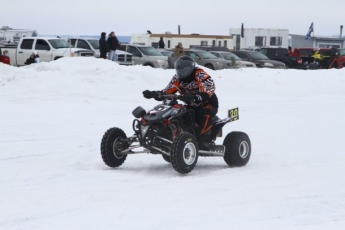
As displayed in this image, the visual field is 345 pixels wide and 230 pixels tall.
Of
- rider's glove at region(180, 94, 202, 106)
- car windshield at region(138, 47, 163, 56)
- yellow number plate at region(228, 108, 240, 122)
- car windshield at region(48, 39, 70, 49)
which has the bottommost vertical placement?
car windshield at region(138, 47, 163, 56)

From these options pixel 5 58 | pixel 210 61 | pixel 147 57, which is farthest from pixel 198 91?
pixel 210 61

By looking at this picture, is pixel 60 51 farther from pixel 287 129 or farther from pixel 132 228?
pixel 132 228

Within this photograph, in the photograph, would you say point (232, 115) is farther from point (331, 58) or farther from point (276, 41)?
point (276, 41)

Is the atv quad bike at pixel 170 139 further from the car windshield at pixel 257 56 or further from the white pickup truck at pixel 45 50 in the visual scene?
the car windshield at pixel 257 56

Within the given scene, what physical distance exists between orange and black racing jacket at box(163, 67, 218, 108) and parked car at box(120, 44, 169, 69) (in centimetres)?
1937

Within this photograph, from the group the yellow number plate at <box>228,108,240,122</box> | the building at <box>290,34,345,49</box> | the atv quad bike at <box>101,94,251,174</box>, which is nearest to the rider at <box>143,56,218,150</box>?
the atv quad bike at <box>101,94,251,174</box>

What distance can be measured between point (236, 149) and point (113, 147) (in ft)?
5.91

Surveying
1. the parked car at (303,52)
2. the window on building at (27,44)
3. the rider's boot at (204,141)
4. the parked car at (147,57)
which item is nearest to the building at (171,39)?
the parked car at (303,52)

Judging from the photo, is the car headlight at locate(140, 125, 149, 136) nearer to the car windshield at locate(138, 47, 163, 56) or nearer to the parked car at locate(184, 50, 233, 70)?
the car windshield at locate(138, 47, 163, 56)

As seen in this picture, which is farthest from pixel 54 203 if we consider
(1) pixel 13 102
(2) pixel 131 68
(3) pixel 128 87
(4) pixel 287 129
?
(2) pixel 131 68

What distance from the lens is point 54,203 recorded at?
7.21 metres

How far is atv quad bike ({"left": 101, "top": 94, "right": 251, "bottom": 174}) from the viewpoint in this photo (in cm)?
888

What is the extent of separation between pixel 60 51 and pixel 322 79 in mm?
10508

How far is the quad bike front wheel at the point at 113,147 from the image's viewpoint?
939 cm
